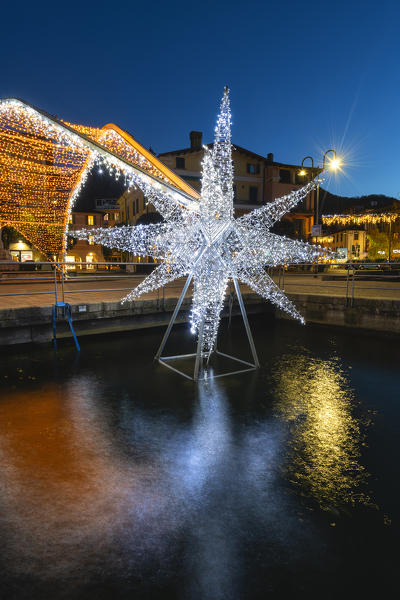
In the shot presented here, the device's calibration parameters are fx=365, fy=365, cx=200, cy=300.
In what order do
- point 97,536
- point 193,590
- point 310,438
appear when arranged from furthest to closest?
point 310,438 < point 97,536 < point 193,590

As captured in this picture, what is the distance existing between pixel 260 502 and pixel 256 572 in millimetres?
780

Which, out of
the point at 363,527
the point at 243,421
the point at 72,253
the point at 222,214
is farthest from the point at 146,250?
the point at 72,253

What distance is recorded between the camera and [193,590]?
2.44 metres

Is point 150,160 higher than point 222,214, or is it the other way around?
point 150,160

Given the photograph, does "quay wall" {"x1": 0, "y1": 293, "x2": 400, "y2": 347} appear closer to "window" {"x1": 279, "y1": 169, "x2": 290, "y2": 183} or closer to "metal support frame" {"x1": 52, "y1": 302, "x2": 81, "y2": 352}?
"metal support frame" {"x1": 52, "y1": 302, "x2": 81, "y2": 352}

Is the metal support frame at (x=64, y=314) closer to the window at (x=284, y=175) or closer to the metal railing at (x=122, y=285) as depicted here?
the metal railing at (x=122, y=285)

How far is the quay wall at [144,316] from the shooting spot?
29.8 ft

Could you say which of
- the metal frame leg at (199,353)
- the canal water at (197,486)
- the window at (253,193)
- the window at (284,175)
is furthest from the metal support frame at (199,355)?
the window at (284,175)

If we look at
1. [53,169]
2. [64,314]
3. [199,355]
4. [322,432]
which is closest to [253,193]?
[53,169]

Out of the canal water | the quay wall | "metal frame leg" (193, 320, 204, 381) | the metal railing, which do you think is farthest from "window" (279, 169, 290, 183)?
"metal frame leg" (193, 320, 204, 381)

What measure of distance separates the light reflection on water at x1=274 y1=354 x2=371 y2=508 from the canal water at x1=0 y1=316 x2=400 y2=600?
22mm

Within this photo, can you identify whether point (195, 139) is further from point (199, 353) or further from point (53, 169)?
point (199, 353)

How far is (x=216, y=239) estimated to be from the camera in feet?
21.7

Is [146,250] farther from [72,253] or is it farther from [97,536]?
[72,253]
